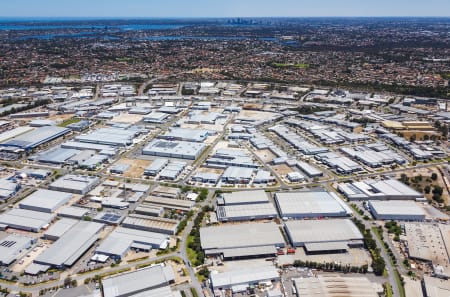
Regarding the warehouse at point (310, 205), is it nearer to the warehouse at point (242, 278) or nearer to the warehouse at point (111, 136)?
the warehouse at point (242, 278)

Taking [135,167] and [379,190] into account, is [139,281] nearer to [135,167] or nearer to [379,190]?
[135,167]

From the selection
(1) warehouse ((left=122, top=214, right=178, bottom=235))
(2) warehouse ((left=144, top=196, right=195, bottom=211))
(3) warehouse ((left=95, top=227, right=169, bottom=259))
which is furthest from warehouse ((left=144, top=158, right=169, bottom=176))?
(3) warehouse ((left=95, top=227, right=169, bottom=259))

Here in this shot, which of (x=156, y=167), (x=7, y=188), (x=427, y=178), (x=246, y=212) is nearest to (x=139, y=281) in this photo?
(x=246, y=212)

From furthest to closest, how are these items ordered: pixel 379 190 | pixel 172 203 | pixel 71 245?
pixel 379 190 → pixel 172 203 → pixel 71 245

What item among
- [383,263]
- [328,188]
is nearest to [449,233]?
[383,263]

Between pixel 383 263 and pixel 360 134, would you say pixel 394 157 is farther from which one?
pixel 383 263

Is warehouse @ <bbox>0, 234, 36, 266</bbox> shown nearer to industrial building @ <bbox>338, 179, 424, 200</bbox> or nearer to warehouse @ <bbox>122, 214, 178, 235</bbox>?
warehouse @ <bbox>122, 214, 178, 235</bbox>

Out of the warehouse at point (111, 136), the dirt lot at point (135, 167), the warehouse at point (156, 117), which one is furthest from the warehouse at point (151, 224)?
the warehouse at point (156, 117)
